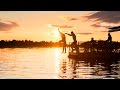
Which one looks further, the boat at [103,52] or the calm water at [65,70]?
A: the boat at [103,52]

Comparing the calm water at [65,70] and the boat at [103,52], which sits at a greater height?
the boat at [103,52]

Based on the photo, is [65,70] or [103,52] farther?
[103,52]

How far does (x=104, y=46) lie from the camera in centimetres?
1627

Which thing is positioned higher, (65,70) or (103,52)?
(103,52)

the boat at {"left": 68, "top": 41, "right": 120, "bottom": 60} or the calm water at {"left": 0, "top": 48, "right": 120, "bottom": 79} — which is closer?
the calm water at {"left": 0, "top": 48, "right": 120, "bottom": 79}

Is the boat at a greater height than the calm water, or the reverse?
the boat
